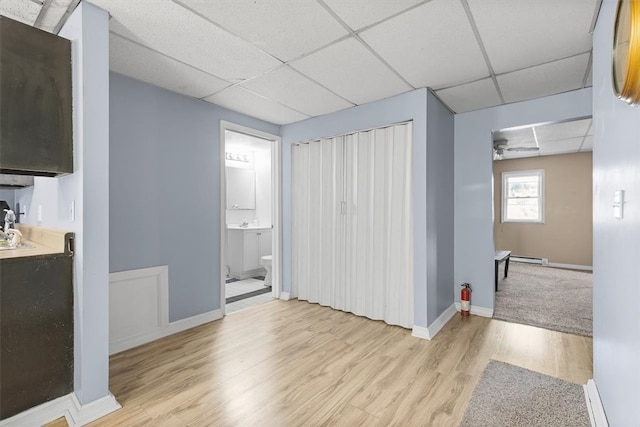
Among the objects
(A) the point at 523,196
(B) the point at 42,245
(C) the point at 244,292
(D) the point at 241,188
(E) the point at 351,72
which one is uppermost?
(E) the point at 351,72

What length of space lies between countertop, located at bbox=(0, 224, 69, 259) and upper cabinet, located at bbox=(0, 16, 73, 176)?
1.41 ft

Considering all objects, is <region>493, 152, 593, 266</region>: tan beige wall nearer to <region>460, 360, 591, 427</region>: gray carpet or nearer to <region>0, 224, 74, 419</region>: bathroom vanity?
<region>460, 360, 591, 427</region>: gray carpet

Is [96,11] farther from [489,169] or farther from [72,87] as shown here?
[489,169]

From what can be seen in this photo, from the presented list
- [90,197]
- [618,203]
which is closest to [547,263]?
[618,203]

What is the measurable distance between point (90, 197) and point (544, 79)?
3.74 m

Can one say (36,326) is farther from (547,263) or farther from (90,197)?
(547,263)

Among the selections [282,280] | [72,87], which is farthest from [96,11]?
[282,280]

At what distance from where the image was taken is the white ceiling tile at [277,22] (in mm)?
1721

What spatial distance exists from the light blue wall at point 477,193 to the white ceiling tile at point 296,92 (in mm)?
1541

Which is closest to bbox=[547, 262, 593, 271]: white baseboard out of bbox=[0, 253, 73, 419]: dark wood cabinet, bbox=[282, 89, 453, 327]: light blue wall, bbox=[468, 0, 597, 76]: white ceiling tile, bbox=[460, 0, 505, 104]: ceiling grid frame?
bbox=[282, 89, 453, 327]: light blue wall

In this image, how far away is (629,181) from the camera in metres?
1.19

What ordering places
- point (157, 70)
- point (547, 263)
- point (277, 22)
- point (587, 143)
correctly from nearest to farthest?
point (277, 22), point (157, 70), point (587, 143), point (547, 263)

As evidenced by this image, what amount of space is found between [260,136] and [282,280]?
2006 mm

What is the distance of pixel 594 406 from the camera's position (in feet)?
5.73
